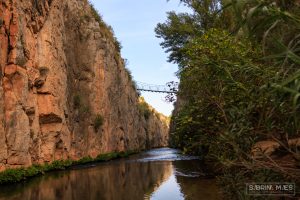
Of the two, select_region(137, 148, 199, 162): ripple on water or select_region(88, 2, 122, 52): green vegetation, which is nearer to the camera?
select_region(137, 148, 199, 162): ripple on water

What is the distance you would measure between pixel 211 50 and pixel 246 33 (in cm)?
830

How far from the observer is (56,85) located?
3338 centimetres

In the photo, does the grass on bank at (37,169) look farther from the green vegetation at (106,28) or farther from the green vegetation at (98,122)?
the green vegetation at (106,28)

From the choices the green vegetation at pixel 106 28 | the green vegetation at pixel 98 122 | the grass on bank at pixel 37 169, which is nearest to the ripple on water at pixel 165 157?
the grass on bank at pixel 37 169

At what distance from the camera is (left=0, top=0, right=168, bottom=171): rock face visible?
2436cm

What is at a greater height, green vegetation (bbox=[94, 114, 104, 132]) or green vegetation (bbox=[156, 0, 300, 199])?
green vegetation (bbox=[94, 114, 104, 132])

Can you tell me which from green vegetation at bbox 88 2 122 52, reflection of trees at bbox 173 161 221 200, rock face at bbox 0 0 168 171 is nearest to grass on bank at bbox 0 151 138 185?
rock face at bbox 0 0 168 171

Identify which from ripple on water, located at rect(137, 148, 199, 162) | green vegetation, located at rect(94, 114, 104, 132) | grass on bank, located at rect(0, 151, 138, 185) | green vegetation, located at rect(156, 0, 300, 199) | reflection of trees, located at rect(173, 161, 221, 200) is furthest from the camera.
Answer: green vegetation, located at rect(94, 114, 104, 132)

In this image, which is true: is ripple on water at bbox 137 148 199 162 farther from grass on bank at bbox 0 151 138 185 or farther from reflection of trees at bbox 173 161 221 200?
reflection of trees at bbox 173 161 221 200

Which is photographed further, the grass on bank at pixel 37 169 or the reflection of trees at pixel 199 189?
the grass on bank at pixel 37 169

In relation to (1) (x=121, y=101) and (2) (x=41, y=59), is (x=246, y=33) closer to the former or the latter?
(2) (x=41, y=59)

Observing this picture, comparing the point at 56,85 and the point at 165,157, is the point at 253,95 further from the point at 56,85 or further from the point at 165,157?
the point at 165,157

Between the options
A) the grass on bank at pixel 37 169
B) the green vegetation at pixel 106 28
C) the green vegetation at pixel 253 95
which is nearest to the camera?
the green vegetation at pixel 253 95

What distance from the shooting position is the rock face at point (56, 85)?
2436 centimetres
